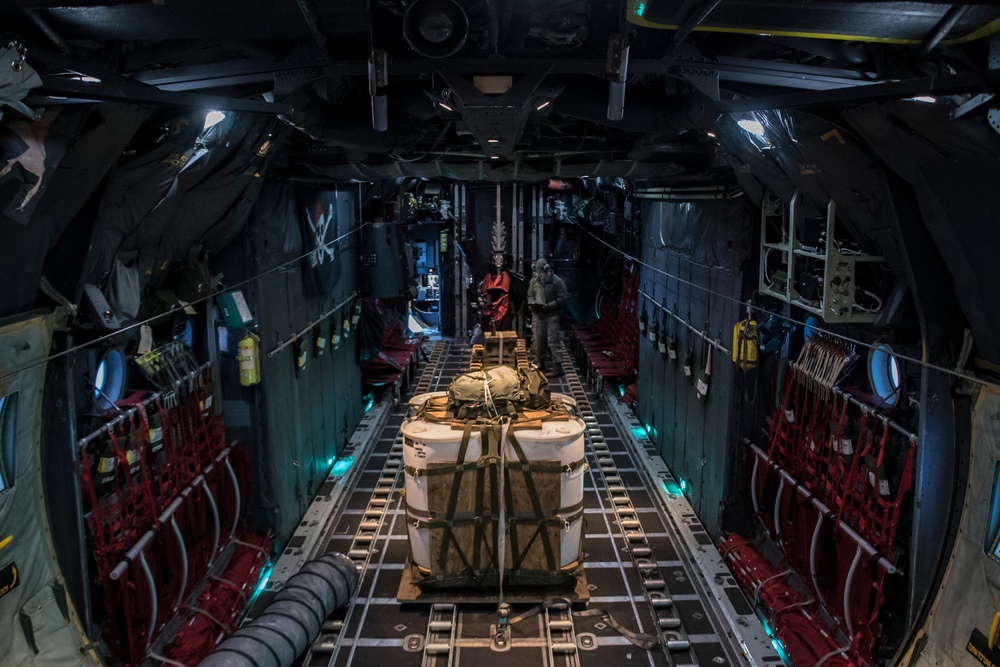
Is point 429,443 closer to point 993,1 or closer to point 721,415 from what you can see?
point 721,415

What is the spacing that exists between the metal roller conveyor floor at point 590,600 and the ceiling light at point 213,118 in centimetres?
438

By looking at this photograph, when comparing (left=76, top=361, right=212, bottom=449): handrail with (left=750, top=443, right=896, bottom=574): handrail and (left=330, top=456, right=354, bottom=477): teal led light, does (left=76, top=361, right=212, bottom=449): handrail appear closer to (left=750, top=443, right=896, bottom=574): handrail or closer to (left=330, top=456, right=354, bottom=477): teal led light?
(left=330, top=456, right=354, bottom=477): teal led light

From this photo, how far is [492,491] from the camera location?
6.34 meters

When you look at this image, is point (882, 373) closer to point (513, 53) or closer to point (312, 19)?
point (513, 53)

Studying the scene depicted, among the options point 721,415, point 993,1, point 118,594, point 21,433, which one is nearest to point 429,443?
point 118,594

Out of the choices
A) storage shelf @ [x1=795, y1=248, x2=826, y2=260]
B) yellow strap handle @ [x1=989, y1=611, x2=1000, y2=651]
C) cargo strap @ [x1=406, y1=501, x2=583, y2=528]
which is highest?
storage shelf @ [x1=795, y1=248, x2=826, y2=260]

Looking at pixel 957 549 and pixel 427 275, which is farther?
pixel 427 275

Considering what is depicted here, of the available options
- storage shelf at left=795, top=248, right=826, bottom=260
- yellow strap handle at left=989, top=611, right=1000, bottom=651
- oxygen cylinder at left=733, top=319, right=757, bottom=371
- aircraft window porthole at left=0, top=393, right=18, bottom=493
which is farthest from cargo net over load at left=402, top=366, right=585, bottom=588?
yellow strap handle at left=989, top=611, right=1000, bottom=651

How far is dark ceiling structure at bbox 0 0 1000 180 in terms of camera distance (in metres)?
3.18

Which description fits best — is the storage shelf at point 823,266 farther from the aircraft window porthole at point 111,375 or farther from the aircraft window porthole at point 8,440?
the aircraft window porthole at point 111,375

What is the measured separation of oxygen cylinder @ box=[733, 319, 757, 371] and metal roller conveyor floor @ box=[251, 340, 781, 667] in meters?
2.21

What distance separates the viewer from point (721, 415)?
308 inches

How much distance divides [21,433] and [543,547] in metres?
4.22

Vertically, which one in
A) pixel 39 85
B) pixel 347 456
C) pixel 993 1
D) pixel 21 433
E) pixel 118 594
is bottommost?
pixel 347 456
